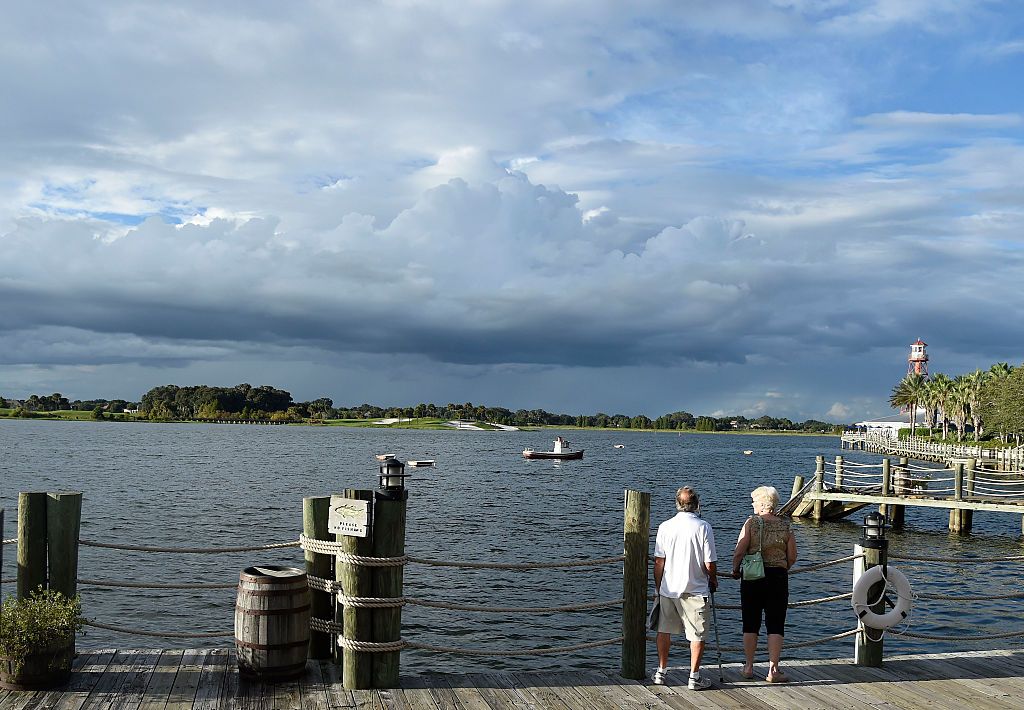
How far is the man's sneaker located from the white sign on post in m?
3.08

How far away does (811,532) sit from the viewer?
113 feet

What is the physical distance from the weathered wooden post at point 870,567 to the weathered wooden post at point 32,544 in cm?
737

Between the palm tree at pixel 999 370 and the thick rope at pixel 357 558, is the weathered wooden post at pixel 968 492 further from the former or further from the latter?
the palm tree at pixel 999 370

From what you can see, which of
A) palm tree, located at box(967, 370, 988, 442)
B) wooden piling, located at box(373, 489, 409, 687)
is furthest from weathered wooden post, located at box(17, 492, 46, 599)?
palm tree, located at box(967, 370, 988, 442)

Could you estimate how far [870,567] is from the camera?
8117mm

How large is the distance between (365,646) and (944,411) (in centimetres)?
12358

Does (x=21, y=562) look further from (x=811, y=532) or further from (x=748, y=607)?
(x=811, y=532)

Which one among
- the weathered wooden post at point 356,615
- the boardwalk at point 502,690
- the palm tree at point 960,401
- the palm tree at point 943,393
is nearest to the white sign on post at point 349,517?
the weathered wooden post at point 356,615

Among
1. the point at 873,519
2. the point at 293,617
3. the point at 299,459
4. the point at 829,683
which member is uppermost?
the point at 873,519

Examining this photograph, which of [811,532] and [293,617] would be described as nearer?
[293,617]

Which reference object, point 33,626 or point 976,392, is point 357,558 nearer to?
point 33,626

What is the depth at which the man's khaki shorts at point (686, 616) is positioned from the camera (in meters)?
7.44

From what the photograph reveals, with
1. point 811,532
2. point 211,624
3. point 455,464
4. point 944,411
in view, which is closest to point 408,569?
point 211,624

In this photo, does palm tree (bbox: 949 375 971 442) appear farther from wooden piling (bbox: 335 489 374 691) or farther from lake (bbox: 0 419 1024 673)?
wooden piling (bbox: 335 489 374 691)
